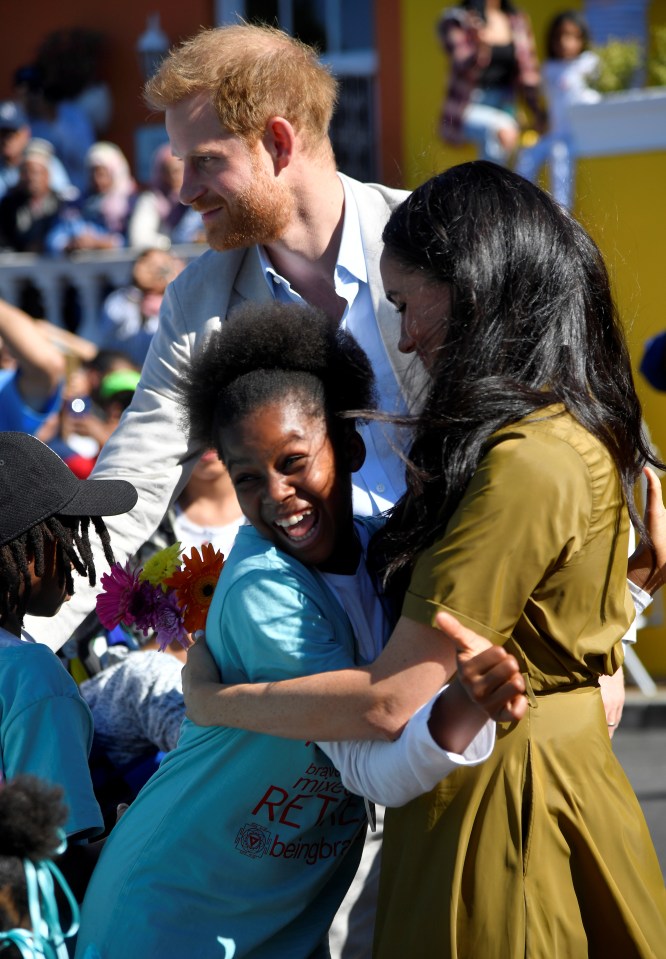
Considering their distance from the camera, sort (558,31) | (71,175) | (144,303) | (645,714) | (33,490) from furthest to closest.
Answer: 1. (71,175)
2. (558,31)
3. (144,303)
4. (645,714)
5. (33,490)

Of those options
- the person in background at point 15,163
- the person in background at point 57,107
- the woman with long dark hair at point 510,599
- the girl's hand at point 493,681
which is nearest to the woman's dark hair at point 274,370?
the woman with long dark hair at point 510,599

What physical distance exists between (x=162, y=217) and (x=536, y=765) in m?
9.96

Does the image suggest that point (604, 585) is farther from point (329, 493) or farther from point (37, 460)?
point (37, 460)

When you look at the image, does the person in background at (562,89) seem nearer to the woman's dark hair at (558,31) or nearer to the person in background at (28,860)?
the woman's dark hair at (558,31)

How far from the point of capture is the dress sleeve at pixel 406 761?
6.18 ft

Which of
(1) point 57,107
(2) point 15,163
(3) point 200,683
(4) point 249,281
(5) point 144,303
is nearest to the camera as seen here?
(3) point 200,683

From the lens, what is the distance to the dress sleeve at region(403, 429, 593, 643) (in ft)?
6.32

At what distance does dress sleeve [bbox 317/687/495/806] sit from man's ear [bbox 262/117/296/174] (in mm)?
1798

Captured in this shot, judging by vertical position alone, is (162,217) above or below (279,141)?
below

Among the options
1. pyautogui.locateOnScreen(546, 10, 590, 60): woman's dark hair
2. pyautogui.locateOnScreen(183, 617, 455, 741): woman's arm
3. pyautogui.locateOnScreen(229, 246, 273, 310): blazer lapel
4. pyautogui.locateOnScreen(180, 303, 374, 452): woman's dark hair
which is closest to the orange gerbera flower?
pyautogui.locateOnScreen(180, 303, 374, 452): woman's dark hair

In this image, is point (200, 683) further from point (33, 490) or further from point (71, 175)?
point (71, 175)

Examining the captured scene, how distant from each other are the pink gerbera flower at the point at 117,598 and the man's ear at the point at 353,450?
1.90 feet

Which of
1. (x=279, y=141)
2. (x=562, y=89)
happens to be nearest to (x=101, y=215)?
(x=562, y=89)

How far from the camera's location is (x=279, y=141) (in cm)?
331
